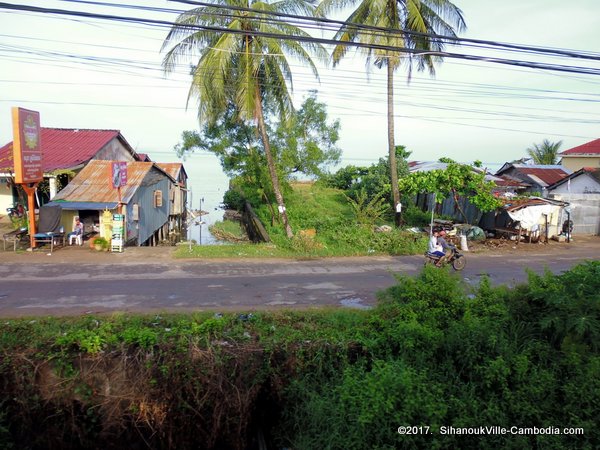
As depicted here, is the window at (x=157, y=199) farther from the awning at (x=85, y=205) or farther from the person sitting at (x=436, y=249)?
the person sitting at (x=436, y=249)

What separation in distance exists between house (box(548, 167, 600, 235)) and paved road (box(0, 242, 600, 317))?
20.6 ft

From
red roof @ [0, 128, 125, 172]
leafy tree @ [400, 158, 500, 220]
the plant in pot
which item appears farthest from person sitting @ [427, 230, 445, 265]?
red roof @ [0, 128, 125, 172]

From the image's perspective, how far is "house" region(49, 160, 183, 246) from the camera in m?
16.1

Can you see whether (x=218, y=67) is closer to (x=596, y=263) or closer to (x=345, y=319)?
(x=345, y=319)

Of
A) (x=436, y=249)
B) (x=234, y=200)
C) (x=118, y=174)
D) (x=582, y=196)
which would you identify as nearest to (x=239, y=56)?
(x=118, y=174)

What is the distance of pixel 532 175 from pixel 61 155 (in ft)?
84.3

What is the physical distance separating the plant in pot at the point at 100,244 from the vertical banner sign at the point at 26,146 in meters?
2.87

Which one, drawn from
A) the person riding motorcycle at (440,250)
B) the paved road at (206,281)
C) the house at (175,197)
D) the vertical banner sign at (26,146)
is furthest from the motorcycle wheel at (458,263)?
the house at (175,197)

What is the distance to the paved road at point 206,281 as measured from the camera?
8.94 metres

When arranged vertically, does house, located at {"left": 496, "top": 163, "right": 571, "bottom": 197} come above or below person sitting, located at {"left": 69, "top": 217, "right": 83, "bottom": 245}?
above

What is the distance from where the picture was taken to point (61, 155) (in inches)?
786

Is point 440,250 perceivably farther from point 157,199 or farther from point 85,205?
point 157,199

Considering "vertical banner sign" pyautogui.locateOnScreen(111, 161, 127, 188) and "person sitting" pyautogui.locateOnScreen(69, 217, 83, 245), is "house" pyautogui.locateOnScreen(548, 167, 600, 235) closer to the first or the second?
"vertical banner sign" pyautogui.locateOnScreen(111, 161, 127, 188)

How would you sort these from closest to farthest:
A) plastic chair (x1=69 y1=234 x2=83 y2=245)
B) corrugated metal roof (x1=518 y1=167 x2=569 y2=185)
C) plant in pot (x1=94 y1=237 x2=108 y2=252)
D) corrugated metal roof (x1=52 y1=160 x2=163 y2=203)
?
plant in pot (x1=94 y1=237 x2=108 y2=252) < plastic chair (x1=69 y1=234 x2=83 y2=245) < corrugated metal roof (x1=52 y1=160 x2=163 y2=203) < corrugated metal roof (x1=518 y1=167 x2=569 y2=185)
